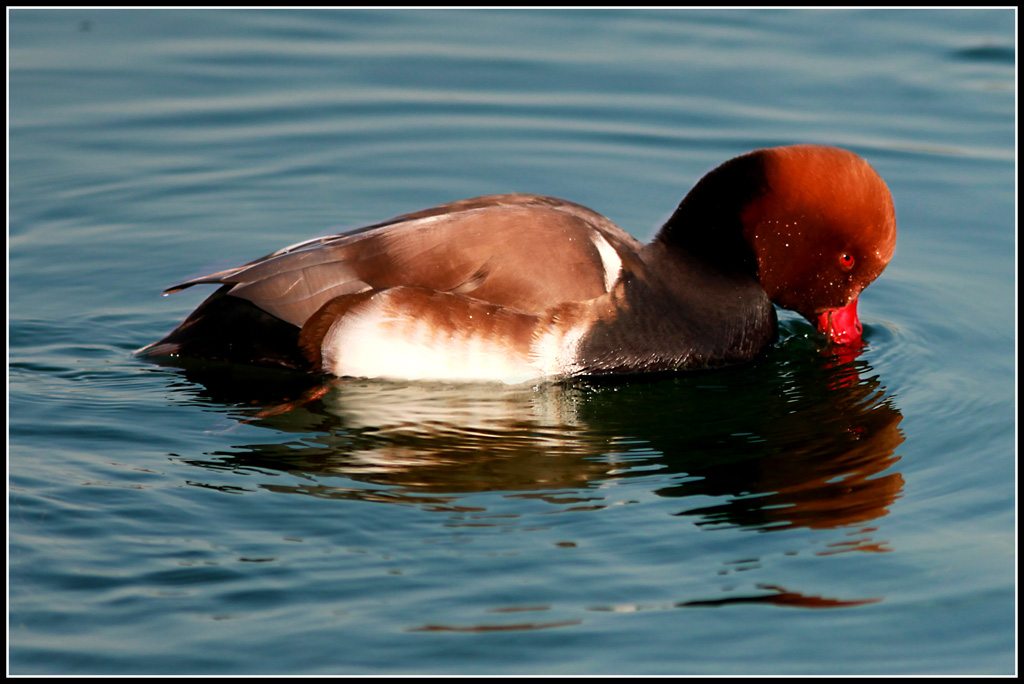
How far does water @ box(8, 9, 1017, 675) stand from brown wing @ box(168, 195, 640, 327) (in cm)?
44

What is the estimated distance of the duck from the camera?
5180 millimetres

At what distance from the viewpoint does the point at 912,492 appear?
4652 mm

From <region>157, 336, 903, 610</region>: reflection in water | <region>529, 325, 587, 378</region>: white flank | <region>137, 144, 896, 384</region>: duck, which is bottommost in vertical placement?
<region>157, 336, 903, 610</region>: reflection in water

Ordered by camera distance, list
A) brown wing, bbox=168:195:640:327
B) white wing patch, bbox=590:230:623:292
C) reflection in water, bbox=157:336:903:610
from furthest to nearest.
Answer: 1. white wing patch, bbox=590:230:623:292
2. brown wing, bbox=168:195:640:327
3. reflection in water, bbox=157:336:903:610

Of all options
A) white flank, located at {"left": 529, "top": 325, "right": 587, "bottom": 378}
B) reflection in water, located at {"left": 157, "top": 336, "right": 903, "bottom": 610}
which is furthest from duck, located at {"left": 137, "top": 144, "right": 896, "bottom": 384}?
reflection in water, located at {"left": 157, "top": 336, "right": 903, "bottom": 610}

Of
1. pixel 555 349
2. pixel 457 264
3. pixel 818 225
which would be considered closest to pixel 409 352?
pixel 457 264

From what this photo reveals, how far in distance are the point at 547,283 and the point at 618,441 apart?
2.42 feet

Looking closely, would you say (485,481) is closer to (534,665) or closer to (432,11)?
(534,665)

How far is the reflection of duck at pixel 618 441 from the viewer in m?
4.50

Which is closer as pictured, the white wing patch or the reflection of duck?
the reflection of duck

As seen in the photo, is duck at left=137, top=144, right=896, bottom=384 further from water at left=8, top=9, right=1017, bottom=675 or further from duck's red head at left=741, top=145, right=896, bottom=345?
water at left=8, top=9, right=1017, bottom=675

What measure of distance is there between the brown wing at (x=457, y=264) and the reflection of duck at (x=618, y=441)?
434mm

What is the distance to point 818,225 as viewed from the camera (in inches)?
213

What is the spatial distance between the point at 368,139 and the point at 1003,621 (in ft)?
19.1
